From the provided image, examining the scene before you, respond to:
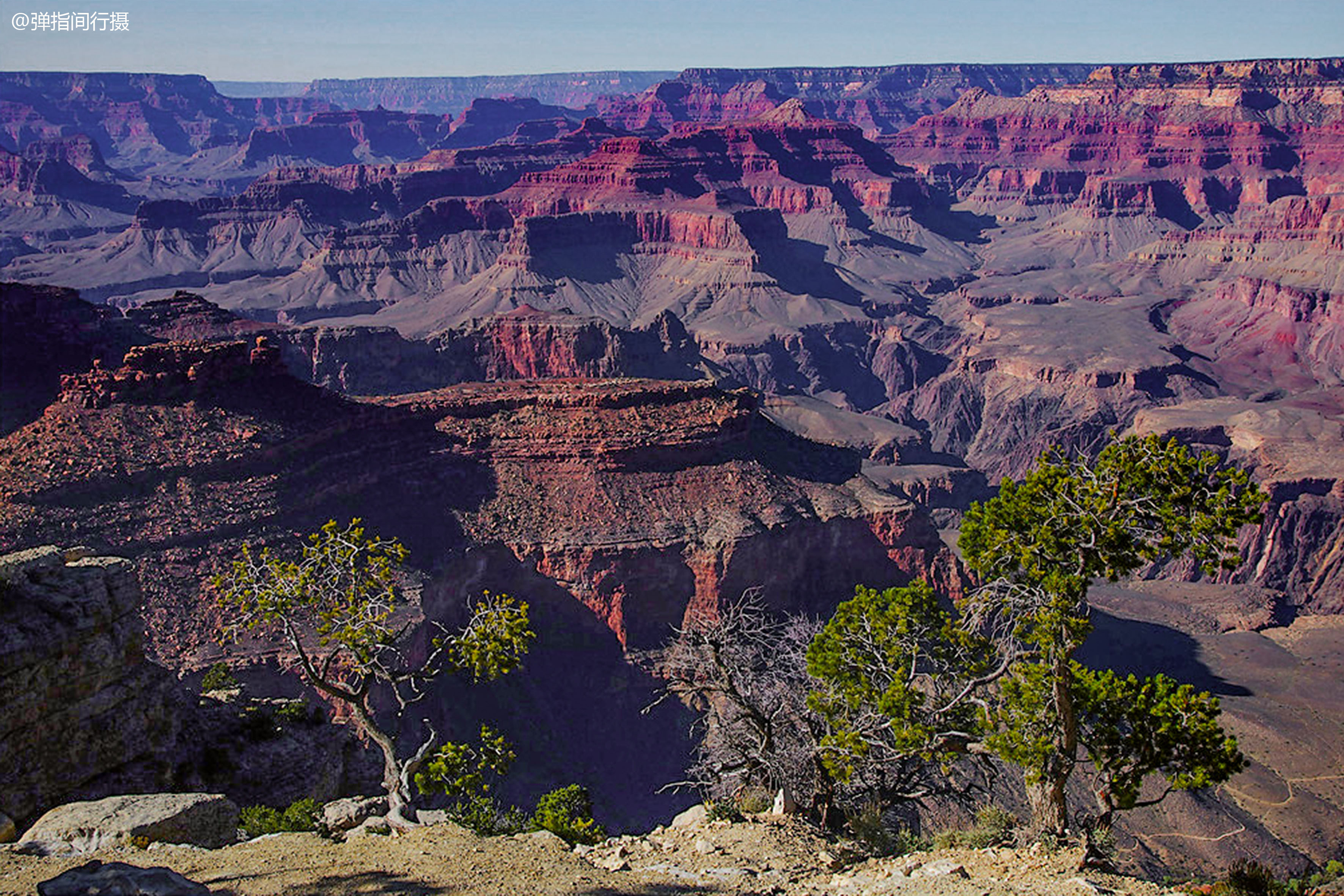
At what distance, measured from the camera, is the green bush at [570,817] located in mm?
29062

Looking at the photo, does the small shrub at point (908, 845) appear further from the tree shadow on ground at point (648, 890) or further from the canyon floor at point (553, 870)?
the tree shadow on ground at point (648, 890)

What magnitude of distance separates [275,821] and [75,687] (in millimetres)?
5939

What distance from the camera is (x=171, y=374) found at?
5253 centimetres

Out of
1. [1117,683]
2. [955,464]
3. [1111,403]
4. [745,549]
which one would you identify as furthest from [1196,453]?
[1117,683]

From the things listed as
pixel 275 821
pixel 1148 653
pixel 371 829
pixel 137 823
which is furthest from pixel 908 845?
pixel 1148 653

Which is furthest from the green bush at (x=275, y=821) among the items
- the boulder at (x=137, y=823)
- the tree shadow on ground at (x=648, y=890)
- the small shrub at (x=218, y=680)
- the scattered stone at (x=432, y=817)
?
the small shrub at (x=218, y=680)

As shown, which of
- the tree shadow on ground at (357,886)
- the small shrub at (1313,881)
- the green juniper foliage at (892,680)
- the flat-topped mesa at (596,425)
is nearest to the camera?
the tree shadow on ground at (357,886)

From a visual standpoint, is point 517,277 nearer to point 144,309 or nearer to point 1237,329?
point 144,309

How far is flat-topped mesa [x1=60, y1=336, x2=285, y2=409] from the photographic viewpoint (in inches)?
2030

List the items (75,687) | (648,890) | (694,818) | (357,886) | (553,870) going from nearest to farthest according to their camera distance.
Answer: (357,886) < (648,890) < (553,870) < (75,687) < (694,818)

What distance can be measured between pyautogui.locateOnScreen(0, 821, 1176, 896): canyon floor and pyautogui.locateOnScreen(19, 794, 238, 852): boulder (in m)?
0.81

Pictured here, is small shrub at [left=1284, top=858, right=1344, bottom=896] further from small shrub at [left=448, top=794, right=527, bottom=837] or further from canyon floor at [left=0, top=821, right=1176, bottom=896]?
small shrub at [left=448, top=794, right=527, bottom=837]

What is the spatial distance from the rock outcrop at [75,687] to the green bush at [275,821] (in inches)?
133

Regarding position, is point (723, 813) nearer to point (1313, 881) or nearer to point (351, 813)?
point (351, 813)
